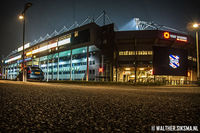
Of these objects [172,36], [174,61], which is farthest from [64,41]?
[174,61]

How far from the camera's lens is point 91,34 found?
34.8 m

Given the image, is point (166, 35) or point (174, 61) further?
point (166, 35)

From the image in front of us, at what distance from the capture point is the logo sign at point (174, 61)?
33.3 meters

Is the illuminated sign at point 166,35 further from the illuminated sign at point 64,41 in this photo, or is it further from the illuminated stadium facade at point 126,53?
the illuminated sign at point 64,41

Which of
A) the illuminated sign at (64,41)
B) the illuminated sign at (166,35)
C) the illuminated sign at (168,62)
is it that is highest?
the illuminated sign at (166,35)

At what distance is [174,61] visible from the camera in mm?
33688

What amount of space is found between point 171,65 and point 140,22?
54.4ft

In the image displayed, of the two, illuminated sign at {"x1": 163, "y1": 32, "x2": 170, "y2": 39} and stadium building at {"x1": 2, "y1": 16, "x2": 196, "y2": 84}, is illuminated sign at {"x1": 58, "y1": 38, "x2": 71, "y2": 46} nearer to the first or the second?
stadium building at {"x1": 2, "y1": 16, "x2": 196, "y2": 84}

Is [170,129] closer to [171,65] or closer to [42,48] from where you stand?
[171,65]

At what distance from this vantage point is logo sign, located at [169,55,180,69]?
33.3 m

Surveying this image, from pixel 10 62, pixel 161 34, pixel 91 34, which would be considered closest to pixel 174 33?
pixel 161 34

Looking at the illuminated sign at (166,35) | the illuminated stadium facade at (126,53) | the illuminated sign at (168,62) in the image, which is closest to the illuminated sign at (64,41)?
the illuminated stadium facade at (126,53)

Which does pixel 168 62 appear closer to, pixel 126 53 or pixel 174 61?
pixel 174 61

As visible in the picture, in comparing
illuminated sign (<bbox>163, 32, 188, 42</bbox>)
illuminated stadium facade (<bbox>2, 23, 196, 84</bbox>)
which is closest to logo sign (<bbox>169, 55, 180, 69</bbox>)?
illuminated stadium facade (<bbox>2, 23, 196, 84</bbox>)
